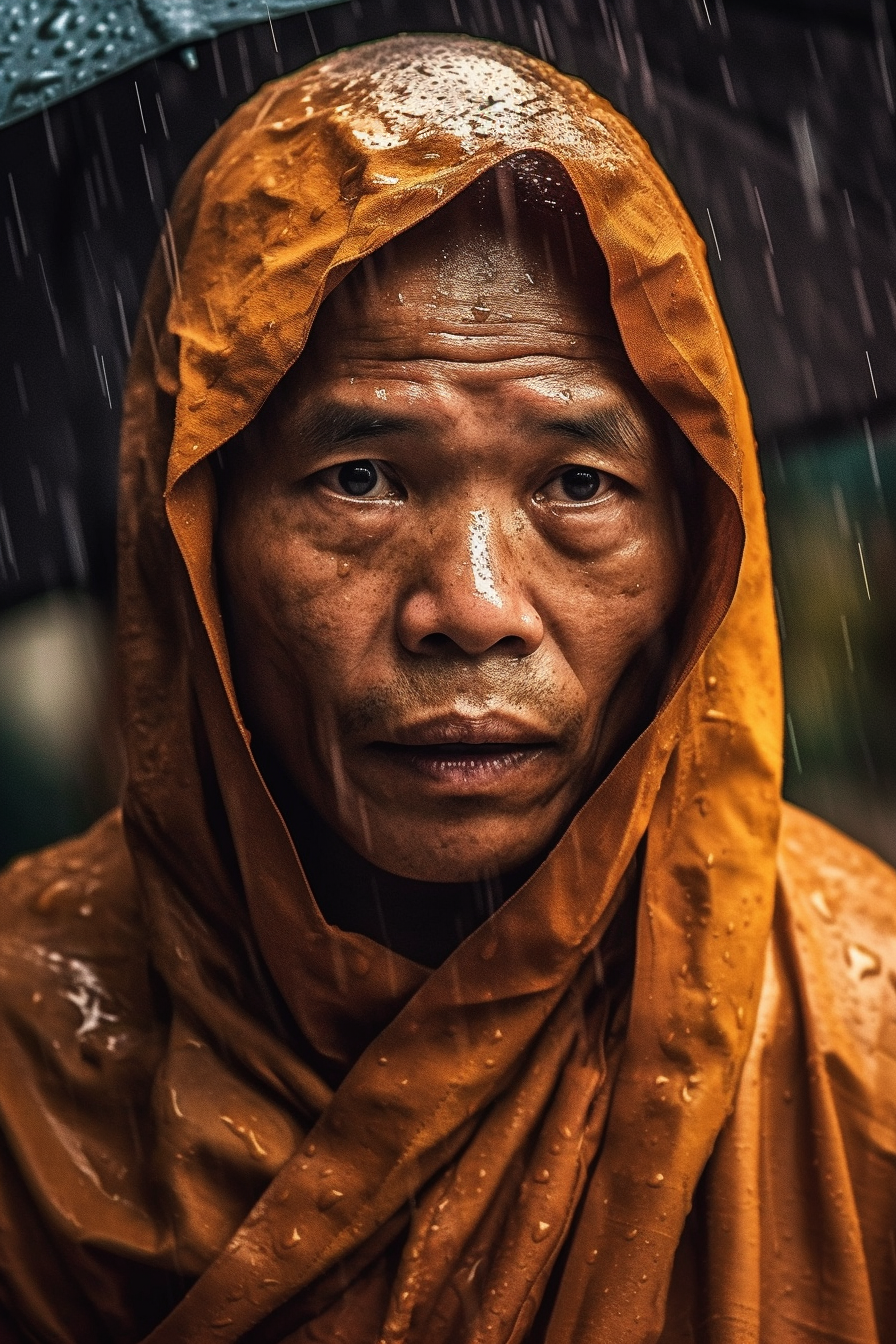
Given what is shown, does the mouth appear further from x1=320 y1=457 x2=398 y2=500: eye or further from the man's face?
x1=320 y1=457 x2=398 y2=500: eye

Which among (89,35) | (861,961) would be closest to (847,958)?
(861,961)

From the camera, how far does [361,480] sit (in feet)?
5.08

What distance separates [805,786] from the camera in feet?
11.3

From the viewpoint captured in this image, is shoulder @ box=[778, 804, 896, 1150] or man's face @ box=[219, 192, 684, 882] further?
shoulder @ box=[778, 804, 896, 1150]

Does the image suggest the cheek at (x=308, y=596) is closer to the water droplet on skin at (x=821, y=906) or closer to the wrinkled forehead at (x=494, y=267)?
the wrinkled forehead at (x=494, y=267)

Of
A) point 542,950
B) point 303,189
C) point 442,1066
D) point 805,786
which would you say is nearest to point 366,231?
point 303,189

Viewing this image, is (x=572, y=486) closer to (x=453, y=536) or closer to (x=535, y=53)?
(x=453, y=536)

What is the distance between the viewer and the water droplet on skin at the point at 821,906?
6.34ft

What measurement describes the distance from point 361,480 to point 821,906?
1.01 m

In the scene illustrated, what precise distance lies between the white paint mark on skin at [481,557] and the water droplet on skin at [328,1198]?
2.55 ft

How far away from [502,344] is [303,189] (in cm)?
34

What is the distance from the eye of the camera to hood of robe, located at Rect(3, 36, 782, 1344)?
1.54m

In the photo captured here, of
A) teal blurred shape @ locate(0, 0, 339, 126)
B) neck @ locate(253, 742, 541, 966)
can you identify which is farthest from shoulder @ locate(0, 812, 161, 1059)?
teal blurred shape @ locate(0, 0, 339, 126)

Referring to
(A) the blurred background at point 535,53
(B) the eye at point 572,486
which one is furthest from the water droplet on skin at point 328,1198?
(A) the blurred background at point 535,53
